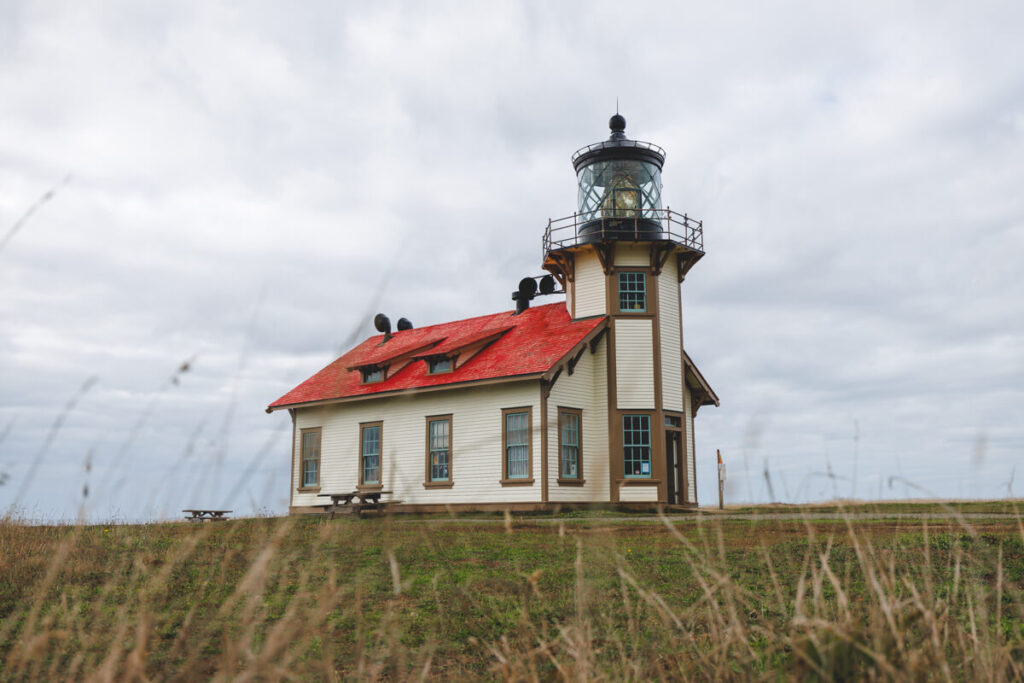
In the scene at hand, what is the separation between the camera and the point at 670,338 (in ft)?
73.3

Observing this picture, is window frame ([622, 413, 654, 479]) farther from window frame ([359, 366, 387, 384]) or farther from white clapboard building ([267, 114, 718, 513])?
window frame ([359, 366, 387, 384])

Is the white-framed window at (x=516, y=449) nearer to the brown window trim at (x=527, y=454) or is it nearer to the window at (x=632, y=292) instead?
the brown window trim at (x=527, y=454)

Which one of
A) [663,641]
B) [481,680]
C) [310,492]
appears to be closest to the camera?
[481,680]

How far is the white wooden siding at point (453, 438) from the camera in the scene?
67.0 ft

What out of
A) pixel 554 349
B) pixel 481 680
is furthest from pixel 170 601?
pixel 554 349

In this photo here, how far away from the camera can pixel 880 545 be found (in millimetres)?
8297

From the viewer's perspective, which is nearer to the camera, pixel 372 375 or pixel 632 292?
pixel 632 292

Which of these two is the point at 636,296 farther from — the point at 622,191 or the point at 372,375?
the point at 372,375

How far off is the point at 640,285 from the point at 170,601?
16.9 meters

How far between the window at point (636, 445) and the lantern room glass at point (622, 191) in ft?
18.0

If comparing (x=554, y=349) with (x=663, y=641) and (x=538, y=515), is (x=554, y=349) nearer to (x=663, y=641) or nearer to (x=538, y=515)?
(x=538, y=515)

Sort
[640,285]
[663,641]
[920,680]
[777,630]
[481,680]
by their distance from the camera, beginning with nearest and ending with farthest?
[920,680], [481,680], [663,641], [777,630], [640,285]

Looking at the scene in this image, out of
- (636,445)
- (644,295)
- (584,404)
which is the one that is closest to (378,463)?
(584,404)

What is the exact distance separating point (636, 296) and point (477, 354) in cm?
448
